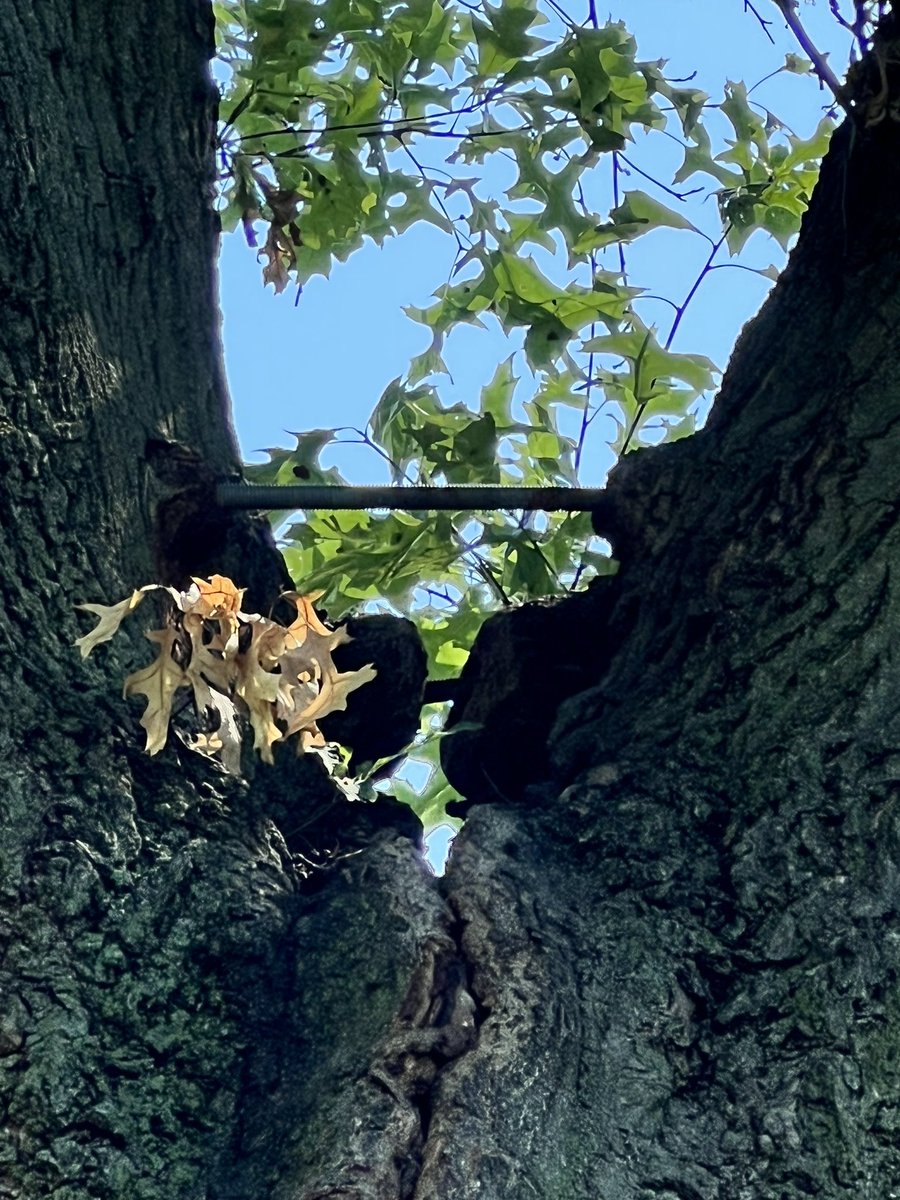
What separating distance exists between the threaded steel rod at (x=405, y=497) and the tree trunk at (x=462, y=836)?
0.15 ft

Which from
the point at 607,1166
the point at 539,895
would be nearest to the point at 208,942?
the point at 539,895

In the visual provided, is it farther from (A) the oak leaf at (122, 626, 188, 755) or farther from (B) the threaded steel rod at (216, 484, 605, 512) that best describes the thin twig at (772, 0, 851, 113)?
(A) the oak leaf at (122, 626, 188, 755)

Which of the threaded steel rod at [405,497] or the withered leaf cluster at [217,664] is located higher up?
the threaded steel rod at [405,497]

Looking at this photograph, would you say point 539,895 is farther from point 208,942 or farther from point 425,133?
point 425,133

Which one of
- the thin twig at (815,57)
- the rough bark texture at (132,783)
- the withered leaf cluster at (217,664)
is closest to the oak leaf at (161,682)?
the withered leaf cluster at (217,664)

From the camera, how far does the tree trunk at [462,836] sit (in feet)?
4.41

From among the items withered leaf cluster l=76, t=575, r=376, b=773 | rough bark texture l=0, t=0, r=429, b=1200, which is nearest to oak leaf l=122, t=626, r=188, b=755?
withered leaf cluster l=76, t=575, r=376, b=773

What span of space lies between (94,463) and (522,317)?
37.9 inches

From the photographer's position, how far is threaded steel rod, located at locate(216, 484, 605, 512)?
6.07 ft

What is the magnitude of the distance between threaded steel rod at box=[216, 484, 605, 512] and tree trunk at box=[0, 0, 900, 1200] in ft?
0.15

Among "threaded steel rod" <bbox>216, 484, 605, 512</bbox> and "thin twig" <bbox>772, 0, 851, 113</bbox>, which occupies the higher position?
"thin twig" <bbox>772, 0, 851, 113</bbox>

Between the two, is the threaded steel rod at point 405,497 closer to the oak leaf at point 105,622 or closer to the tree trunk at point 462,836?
the tree trunk at point 462,836

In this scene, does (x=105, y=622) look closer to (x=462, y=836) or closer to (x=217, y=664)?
(x=217, y=664)

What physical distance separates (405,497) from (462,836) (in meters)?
0.52
